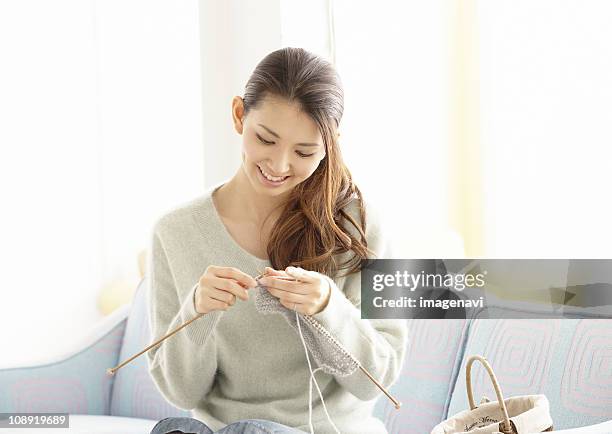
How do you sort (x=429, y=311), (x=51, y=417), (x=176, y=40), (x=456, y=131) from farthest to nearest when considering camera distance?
1. (x=176, y=40)
2. (x=456, y=131)
3. (x=51, y=417)
4. (x=429, y=311)

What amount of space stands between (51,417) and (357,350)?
0.81m

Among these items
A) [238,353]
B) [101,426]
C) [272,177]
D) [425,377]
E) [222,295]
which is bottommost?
[101,426]

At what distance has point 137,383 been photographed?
1.68 meters

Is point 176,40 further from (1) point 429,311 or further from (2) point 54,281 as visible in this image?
(1) point 429,311

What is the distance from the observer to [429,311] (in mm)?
1347

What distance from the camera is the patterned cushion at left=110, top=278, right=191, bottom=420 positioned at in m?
1.66

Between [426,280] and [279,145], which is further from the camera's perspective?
[426,280]

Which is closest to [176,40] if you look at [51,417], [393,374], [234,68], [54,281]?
[234,68]

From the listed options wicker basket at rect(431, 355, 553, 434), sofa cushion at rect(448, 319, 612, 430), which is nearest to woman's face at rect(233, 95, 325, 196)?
wicker basket at rect(431, 355, 553, 434)

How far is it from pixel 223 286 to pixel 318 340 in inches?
6.2

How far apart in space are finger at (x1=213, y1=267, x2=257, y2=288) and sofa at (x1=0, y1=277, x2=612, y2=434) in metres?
0.27

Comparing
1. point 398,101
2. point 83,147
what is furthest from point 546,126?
point 83,147

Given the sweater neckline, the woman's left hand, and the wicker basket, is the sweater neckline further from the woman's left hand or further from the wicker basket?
the wicker basket

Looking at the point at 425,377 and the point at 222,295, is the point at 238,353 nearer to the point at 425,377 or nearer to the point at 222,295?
the point at 222,295
